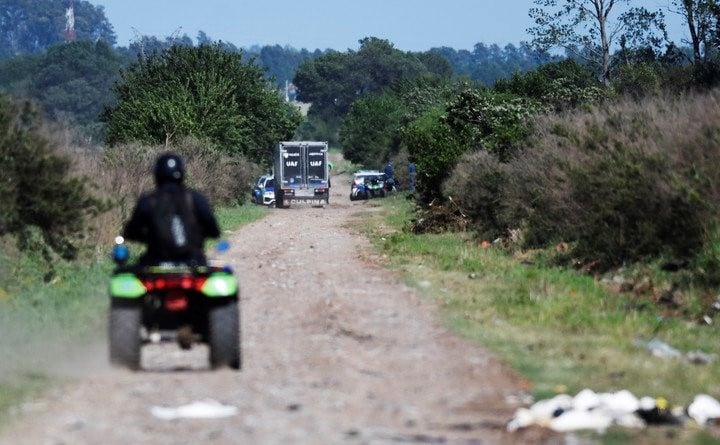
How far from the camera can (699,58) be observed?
5697cm

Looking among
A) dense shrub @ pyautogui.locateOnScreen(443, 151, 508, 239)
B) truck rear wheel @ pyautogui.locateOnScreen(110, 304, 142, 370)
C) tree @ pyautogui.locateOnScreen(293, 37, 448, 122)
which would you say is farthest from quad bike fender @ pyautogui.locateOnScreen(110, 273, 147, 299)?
tree @ pyautogui.locateOnScreen(293, 37, 448, 122)

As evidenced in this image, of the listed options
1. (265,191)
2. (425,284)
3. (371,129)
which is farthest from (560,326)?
(371,129)

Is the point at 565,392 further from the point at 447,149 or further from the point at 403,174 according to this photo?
the point at 403,174

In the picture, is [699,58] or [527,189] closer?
[527,189]

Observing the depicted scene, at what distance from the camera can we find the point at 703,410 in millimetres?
9703

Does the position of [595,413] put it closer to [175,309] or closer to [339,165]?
[175,309]

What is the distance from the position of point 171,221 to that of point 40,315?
209 inches

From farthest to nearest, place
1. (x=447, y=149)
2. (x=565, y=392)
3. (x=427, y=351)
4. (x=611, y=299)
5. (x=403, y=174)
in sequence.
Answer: (x=403, y=174)
(x=447, y=149)
(x=611, y=299)
(x=427, y=351)
(x=565, y=392)

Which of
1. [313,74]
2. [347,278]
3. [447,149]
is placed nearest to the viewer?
[347,278]

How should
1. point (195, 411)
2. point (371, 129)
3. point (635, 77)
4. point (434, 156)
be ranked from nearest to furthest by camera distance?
1. point (195, 411)
2. point (434, 156)
3. point (635, 77)
4. point (371, 129)

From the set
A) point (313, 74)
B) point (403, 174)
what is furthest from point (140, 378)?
point (313, 74)

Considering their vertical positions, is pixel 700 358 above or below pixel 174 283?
below

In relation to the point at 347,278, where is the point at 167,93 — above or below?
above

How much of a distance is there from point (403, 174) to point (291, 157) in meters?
21.7
